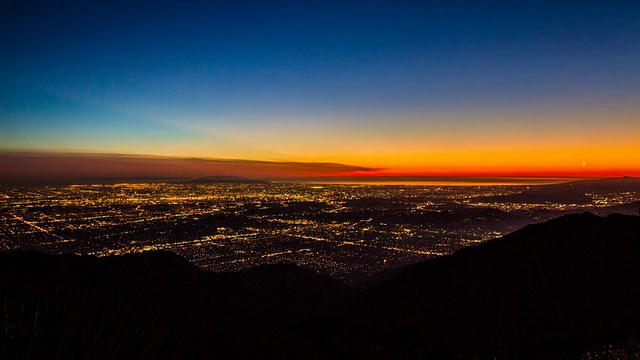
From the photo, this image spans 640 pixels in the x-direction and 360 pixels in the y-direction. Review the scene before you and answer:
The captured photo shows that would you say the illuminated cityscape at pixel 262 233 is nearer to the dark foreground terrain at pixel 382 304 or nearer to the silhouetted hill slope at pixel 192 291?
the silhouetted hill slope at pixel 192 291

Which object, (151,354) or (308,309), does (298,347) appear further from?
(308,309)

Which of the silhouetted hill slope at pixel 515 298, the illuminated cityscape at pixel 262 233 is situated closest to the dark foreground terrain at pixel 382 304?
the silhouetted hill slope at pixel 515 298

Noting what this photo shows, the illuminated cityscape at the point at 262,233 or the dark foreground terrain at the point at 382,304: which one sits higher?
the dark foreground terrain at the point at 382,304

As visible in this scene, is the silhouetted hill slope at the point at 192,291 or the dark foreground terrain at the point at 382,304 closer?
the dark foreground terrain at the point at 382,304

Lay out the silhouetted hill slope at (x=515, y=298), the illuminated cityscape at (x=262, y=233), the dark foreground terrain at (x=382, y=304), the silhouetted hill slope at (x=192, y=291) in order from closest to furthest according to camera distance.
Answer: the dark foreground terrain at (x=382, y=304) → the silhouetted hill slope at (x=515, y=298) → the silhouetted hill slope at (x=192, y=291) → the illuminated cityscape at (x=262, y=233)

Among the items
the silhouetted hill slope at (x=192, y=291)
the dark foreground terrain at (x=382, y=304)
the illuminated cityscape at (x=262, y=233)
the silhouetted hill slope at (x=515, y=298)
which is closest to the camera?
the dark foreground terrain at (x=382, y=304)

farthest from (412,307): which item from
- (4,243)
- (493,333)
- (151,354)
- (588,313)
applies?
(4,243)
